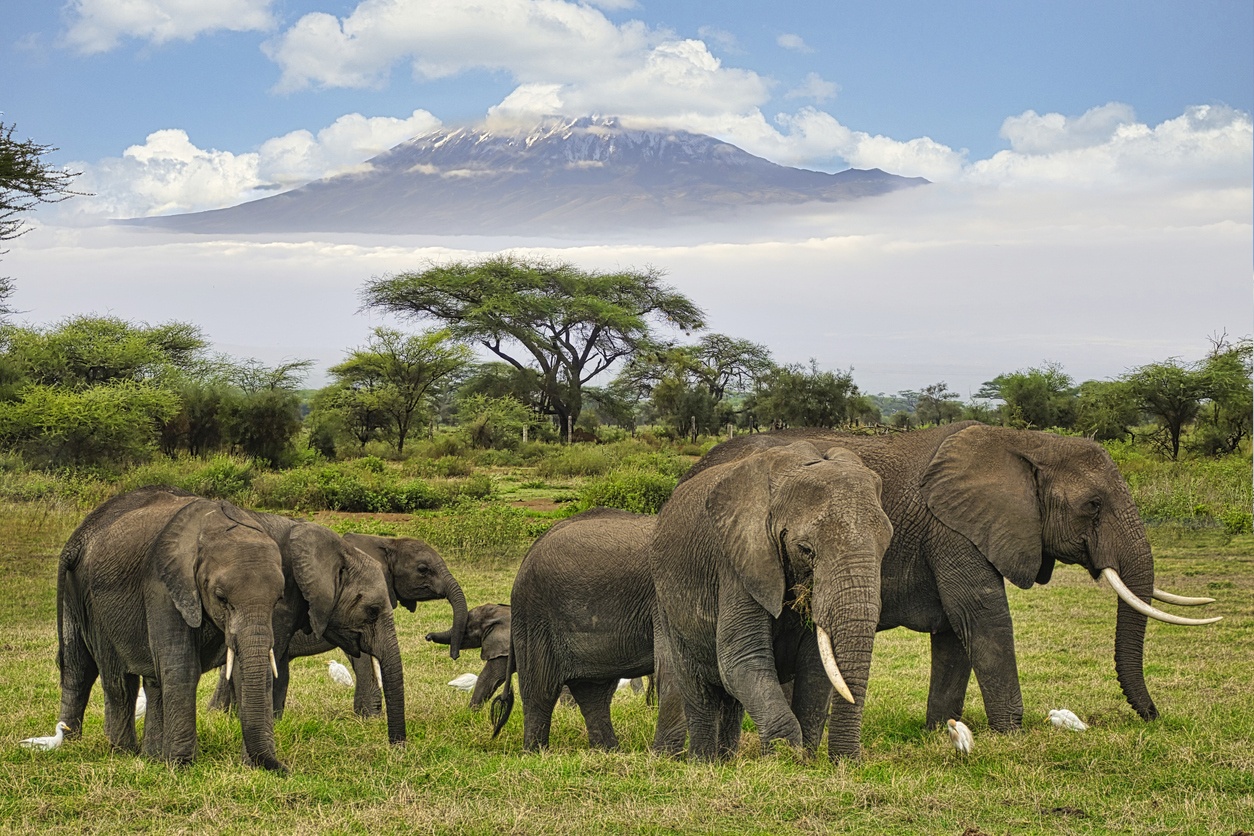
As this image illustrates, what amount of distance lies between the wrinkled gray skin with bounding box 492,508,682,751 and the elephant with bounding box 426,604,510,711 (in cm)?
153

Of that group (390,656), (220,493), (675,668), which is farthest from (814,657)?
(220,493)

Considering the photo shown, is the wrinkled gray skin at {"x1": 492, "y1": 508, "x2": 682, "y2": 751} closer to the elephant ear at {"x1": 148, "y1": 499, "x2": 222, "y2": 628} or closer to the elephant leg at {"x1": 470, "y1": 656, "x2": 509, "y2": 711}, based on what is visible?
the elephant leg at {"x1": 470, "y1": 656, "x2": 509, "y2": 711}

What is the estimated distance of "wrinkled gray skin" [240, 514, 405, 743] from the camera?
31.3ft

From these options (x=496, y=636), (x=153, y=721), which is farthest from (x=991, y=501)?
(x=153, y=721)

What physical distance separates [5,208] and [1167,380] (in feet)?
107

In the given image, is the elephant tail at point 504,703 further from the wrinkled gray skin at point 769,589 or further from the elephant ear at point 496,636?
the wrinkled gray skin at point 769,589

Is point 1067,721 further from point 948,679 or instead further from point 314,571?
point 314,571

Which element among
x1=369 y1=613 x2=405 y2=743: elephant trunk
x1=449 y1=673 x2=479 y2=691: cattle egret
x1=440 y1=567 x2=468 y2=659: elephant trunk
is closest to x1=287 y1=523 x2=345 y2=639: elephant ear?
x1=369 y1=613 x2=405 y2=743: elephant trunk

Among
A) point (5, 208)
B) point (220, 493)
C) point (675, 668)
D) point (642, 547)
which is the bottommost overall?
point (220, 493)

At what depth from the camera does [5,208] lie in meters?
27.3

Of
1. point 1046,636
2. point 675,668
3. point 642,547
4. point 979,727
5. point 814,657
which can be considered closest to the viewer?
point 814,657

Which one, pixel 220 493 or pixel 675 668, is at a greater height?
pixel 675 668

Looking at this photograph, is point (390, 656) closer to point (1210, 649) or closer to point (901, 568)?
point (901, 568)

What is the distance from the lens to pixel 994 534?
31.0ft
